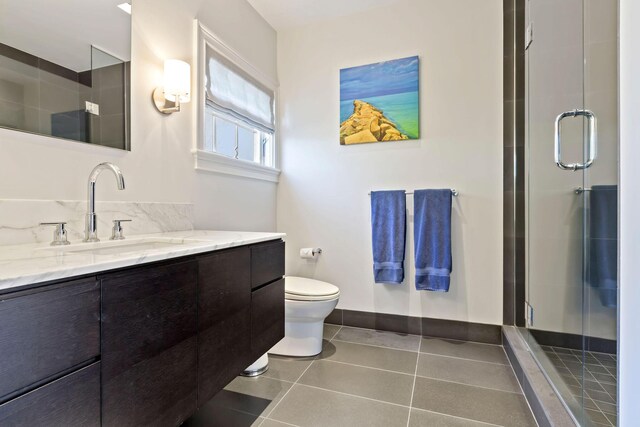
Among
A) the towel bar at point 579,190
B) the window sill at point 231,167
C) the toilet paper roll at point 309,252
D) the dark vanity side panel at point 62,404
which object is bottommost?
the dark vanity side panel at point 62,404

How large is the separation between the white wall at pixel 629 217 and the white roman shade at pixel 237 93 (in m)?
1.87

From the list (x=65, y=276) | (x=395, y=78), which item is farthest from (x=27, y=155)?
(x=395, y=78)

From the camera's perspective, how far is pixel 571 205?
60.8 inches

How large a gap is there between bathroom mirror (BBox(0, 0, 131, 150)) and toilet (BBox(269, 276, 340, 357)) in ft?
3.88

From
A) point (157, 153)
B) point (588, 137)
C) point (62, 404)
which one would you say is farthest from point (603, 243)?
point (157, 153)

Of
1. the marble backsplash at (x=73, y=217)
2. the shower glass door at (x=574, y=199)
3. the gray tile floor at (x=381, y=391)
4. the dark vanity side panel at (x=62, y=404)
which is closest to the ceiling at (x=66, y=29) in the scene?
the marble backsplash at (x=73, y=217)

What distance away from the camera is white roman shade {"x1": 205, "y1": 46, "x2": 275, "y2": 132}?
194 centimetres

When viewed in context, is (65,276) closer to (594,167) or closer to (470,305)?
(594,167)

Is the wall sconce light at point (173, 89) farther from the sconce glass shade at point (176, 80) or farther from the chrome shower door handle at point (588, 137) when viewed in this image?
the chrome shower door handle at point (588, 137)

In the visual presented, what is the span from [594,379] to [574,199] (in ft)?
2.61

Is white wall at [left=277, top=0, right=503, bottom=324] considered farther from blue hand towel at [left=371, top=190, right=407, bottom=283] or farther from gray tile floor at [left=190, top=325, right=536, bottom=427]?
gray tile floor at [left=190, top=325, right=536, bottom=427]

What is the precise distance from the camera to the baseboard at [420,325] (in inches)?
84.0

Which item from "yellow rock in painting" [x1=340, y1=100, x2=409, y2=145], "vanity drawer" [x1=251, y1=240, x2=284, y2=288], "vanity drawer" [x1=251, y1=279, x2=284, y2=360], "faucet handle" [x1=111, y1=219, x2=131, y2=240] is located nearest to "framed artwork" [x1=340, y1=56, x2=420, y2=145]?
"yellow rock in painting" [x1=340, y1=100, x2=409, y2=145]

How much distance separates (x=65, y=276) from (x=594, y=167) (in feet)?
6.04
